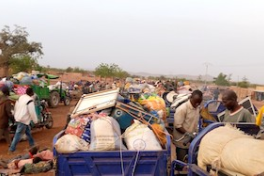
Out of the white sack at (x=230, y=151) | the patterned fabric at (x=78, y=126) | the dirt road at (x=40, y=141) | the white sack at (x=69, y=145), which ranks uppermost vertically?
the white sack at (x=230, y=151)

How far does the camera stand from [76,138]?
405cm

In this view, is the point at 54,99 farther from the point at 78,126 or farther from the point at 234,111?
the point at 234,111

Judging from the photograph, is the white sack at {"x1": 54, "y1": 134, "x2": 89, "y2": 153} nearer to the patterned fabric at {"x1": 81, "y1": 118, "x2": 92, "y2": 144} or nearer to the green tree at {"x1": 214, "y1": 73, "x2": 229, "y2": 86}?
the patterned fabric at {"x1": 81, "y1": 118, "x2": 92, "y2": 144}

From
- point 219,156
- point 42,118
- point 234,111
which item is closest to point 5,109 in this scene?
point 42,118

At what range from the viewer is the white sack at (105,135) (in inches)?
155

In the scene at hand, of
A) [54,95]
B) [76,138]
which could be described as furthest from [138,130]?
[54,95]

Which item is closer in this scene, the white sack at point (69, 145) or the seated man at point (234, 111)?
the white sack at point (69, 145)

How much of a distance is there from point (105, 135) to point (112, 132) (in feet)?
0.41

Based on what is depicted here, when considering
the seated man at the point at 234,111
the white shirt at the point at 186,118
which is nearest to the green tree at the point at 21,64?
the white shirt at the point at 186,118

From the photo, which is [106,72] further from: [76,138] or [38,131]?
[76,138]

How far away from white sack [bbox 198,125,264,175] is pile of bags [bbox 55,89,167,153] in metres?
1.02

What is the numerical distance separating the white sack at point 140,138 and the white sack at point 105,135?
4.4 inches

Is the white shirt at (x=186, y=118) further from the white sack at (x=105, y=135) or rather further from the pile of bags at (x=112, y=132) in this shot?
the white sack at (x=105, y=135)

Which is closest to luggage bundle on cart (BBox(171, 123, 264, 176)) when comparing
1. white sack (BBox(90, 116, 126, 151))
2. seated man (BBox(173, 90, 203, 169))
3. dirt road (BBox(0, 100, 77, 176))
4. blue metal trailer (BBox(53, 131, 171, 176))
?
blue metal trailer (BBox(53, 131, 171, 176))
